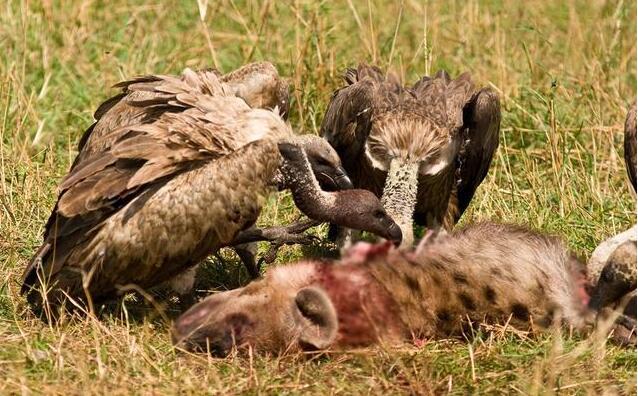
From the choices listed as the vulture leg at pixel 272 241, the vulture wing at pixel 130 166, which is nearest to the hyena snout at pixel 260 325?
the vulture wing at pixel 130 166

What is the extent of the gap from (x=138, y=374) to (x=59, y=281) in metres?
1.00

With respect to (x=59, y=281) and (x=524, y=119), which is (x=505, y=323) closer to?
(x=59, y=281)

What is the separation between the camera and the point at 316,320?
5.56 meters

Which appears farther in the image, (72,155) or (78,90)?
(78,90)

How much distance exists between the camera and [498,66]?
29.8 ft

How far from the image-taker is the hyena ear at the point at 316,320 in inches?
218

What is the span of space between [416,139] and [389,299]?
63.4 inches

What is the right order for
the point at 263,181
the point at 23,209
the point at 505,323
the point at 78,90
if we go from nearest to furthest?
1. the point at 505,323
2. the point at 263,181
3. the point at 23,209
4. the point at 78,90

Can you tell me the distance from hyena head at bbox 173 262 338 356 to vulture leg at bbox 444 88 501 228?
2.03m

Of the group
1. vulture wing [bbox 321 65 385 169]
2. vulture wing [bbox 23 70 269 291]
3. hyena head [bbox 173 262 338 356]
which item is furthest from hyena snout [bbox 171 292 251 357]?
vulture wing [bbox 321 65 385 169]

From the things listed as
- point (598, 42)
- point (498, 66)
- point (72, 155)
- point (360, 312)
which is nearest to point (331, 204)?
point (360, 312)

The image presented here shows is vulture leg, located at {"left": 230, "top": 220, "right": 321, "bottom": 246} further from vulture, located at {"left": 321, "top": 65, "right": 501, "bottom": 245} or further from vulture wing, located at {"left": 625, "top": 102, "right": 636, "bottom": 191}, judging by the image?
vulture wing, located at {"left": 625, "top": 102, "right": 636, "bottom": 191}

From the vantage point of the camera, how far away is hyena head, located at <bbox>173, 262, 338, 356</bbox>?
18.2ft

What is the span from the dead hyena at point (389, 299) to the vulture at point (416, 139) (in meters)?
0.99
